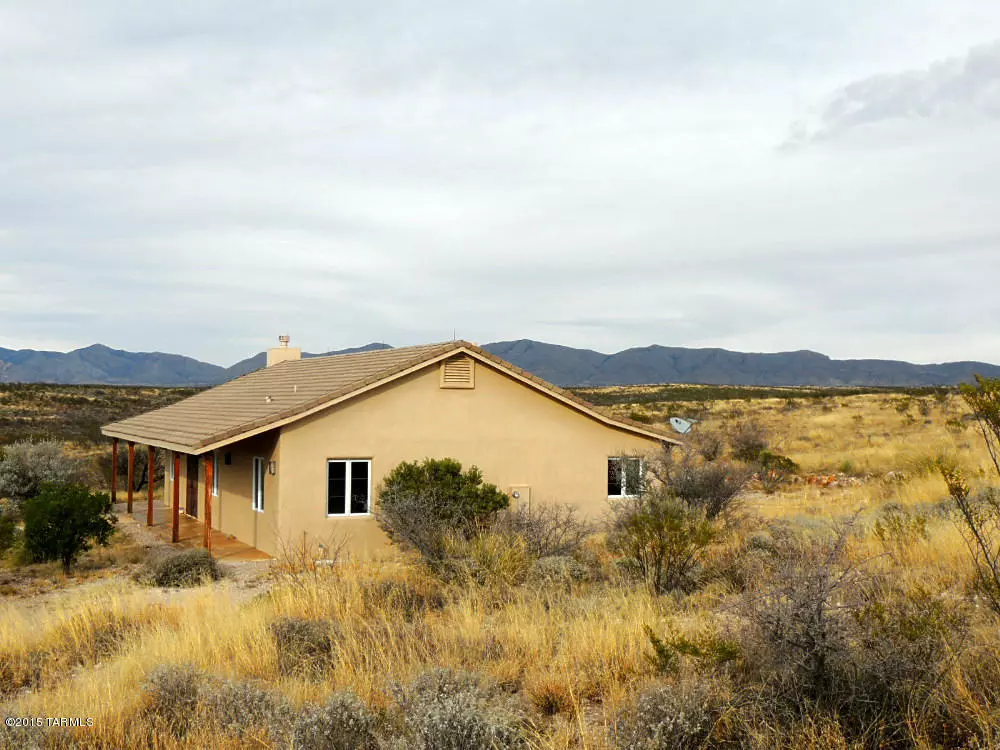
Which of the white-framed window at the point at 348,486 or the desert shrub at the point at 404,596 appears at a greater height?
the white-framed window at the point at 348,486

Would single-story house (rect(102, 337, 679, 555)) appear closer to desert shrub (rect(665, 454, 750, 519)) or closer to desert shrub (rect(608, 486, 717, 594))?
desert shrub (rect(665, 454, 750, 519))

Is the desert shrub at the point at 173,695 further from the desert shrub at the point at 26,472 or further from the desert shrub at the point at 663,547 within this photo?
the desert shrub at the point at 26,472

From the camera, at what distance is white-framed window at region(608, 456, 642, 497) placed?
63.6ft

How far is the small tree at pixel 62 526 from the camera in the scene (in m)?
16.1

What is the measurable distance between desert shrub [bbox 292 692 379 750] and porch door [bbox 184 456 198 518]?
20287 millimetres

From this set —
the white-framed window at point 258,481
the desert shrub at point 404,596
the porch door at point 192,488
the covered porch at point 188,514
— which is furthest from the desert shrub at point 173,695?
the porch door at point 192,488

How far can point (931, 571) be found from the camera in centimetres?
851

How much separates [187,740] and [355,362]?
1683 centimetres

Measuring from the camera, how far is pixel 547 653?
22.8ft

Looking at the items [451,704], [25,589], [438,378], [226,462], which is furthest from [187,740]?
[226,462]

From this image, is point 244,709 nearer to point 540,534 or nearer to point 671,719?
point 671,719

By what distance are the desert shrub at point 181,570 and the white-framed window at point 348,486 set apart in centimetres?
324

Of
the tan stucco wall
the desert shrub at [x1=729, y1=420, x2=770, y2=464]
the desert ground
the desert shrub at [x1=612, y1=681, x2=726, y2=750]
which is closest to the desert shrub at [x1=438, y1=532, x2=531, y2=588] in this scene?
the desert ground

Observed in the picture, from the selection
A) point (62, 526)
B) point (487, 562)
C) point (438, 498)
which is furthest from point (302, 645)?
point (62, 526)
